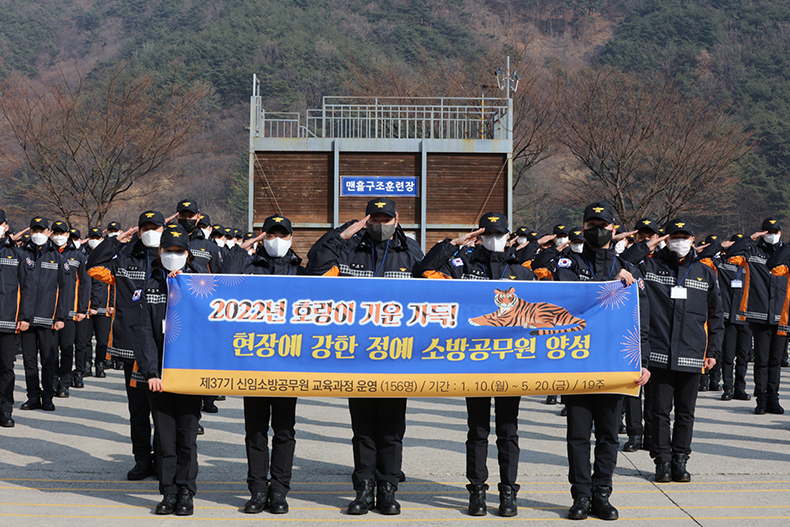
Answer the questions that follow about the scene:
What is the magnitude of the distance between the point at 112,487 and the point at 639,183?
3094cm

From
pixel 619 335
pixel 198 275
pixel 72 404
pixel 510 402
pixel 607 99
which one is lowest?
pixel 72 404

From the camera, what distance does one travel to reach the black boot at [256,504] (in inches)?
223

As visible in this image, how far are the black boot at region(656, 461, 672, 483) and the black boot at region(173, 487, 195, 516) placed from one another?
3.87 meters

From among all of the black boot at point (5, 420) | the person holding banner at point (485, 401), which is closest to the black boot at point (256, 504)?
the person holding banner at point (485, 401)

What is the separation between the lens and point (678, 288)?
22.1 ft

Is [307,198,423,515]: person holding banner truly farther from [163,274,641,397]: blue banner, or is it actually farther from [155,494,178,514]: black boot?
[155,494,178,514]: black boot

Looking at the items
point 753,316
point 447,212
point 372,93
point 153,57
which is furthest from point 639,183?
point 153,57

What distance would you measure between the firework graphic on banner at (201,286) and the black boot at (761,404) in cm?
748

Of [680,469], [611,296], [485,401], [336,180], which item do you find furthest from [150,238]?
[336,180]

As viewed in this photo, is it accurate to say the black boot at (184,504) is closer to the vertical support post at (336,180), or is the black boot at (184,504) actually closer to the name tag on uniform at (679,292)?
the name tag on uniform at (679,292)

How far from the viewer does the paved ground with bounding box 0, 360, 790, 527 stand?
5.68 m

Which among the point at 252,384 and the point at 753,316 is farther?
the point at 753,316

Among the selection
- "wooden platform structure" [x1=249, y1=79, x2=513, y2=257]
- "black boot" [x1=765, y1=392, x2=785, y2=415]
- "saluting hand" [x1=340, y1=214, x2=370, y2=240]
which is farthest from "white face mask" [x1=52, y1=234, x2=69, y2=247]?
"wooden platform structure" [x1=249, y1=79, x2=513, y2=257]

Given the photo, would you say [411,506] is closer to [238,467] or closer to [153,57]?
[238,467]
